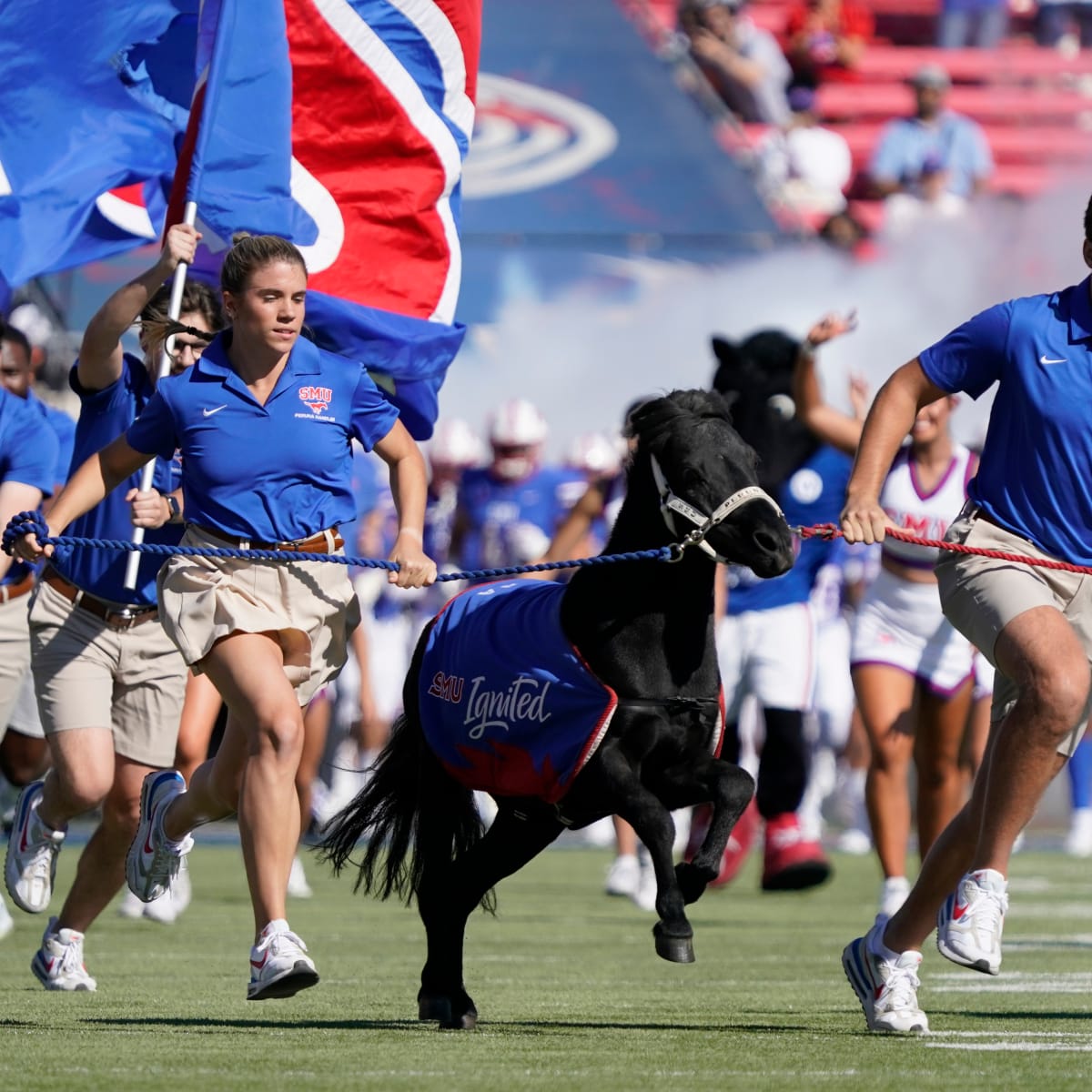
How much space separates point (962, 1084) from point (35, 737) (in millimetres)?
6452

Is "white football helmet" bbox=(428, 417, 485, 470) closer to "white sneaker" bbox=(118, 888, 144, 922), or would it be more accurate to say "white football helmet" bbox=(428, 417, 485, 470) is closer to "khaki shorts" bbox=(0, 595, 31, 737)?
"white sneaker" bbox=(118, 888, 144, 922)

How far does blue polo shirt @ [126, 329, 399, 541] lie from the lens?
6.24 meters

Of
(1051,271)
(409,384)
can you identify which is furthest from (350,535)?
(1051,271)

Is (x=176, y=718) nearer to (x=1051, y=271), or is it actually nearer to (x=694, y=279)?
(x=694, y=279)

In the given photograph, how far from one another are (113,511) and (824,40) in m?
19.1

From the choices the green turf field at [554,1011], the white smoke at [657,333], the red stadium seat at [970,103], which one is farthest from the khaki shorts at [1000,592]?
the red stadium seat at [970,103]

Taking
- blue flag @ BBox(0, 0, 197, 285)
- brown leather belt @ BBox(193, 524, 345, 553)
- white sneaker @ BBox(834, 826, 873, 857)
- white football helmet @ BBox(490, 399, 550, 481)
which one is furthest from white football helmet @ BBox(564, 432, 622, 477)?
brown leather belt @ BBox(193, 524, 345, 553)

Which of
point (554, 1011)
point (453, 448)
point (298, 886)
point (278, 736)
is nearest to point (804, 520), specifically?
point (298, 886)

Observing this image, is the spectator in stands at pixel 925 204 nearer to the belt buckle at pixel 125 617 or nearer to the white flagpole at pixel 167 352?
the white flagpole at pixel 167 352

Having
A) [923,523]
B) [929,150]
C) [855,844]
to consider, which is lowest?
[855,844]

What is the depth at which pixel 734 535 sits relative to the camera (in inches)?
233

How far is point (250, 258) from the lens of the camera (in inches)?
246

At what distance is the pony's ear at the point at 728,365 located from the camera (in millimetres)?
11547

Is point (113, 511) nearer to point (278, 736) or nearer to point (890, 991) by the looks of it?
point (278, 736)
